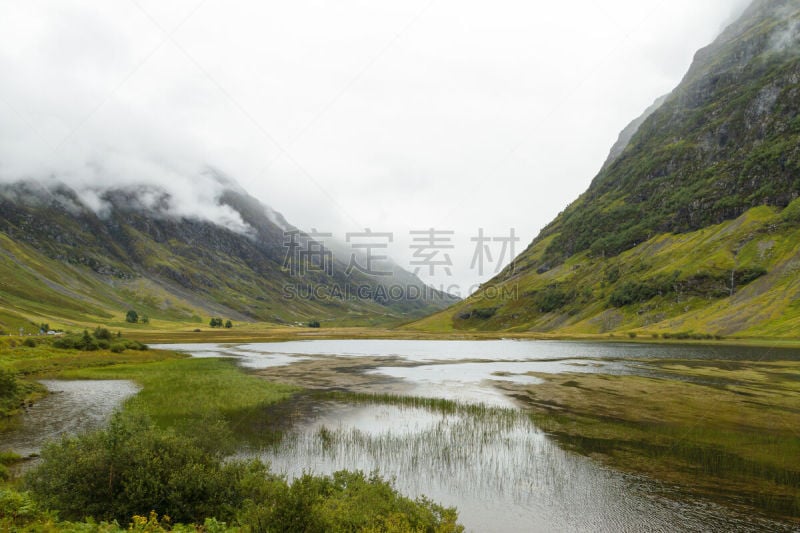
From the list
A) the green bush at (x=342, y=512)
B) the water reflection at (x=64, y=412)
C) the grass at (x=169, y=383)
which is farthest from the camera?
the grass at (x=169, y=383)

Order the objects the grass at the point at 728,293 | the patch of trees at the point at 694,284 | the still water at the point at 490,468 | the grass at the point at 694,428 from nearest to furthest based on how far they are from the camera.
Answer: the still water at the point at 490,468, the grass at the point at 694,428, the grass at the point at 728,293, the patch of trees at the point at 694,284

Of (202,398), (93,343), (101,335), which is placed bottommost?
(202,398)

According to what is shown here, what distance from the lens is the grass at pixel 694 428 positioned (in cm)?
2186

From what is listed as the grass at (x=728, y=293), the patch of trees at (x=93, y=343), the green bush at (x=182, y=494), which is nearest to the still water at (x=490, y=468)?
the green bush at (x=182, y=494)

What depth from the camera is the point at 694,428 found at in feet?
106

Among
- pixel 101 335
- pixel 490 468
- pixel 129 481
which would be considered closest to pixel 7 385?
pixel 129 481

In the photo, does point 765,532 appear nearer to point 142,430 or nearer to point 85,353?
point 142,430

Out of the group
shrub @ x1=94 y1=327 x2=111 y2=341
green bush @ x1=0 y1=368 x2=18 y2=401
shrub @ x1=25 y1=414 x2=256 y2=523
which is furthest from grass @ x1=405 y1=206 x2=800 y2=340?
shrub @ x1=94 y1=327 x2=111 y2=341

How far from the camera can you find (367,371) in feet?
228

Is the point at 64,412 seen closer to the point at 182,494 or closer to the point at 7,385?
the point at 7,385

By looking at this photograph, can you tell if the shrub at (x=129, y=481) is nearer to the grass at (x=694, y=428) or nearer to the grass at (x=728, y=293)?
the grass at (x=694, y=428)

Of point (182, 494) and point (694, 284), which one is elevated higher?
point (694, 284)

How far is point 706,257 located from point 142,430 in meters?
225

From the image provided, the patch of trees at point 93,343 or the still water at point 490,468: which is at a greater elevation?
the patch of trees at point 93,343
